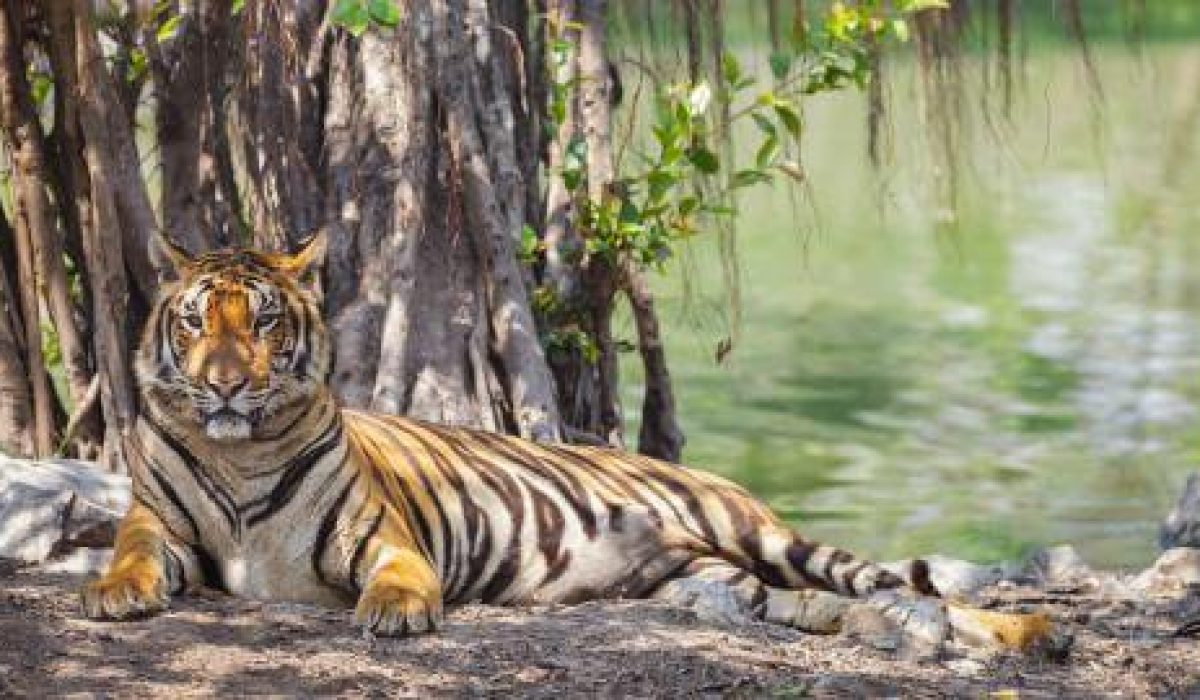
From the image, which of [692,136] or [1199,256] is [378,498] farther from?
[1199,256]

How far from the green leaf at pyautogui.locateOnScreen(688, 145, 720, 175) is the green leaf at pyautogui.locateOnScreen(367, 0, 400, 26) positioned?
1763mm

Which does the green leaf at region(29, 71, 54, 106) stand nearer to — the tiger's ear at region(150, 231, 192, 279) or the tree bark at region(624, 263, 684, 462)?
the tiger's ear at region(150, 231, 192, 279)

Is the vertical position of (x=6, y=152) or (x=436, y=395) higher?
(x=6, y=152)

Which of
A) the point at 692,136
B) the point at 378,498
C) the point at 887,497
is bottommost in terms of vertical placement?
the point at 887,497

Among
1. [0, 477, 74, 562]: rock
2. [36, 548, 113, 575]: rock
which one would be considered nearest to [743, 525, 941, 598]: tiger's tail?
[36, 548, 113, 575]: rock

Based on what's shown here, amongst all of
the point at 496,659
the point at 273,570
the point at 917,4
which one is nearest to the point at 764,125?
the point at 917,4

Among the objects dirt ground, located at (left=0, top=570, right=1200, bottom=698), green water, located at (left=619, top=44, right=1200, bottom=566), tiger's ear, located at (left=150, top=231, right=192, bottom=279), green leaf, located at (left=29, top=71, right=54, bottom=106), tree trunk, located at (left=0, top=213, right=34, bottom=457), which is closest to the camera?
dirt ground, located at (left=0, top=570, right=1200, bottom=698)

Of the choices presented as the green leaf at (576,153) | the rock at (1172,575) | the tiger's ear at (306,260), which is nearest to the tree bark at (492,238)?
the green leaf at (576,153)

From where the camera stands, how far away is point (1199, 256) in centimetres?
1772

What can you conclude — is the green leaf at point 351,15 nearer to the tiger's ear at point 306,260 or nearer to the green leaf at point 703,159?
the tiger's ear at point 306,260

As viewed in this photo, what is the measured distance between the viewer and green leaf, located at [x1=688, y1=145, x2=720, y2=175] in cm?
798

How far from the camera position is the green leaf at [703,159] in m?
7.98

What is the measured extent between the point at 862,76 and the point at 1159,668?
251 cm

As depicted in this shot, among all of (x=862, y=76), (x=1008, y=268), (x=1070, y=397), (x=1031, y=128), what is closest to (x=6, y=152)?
(x=862, y=76)
